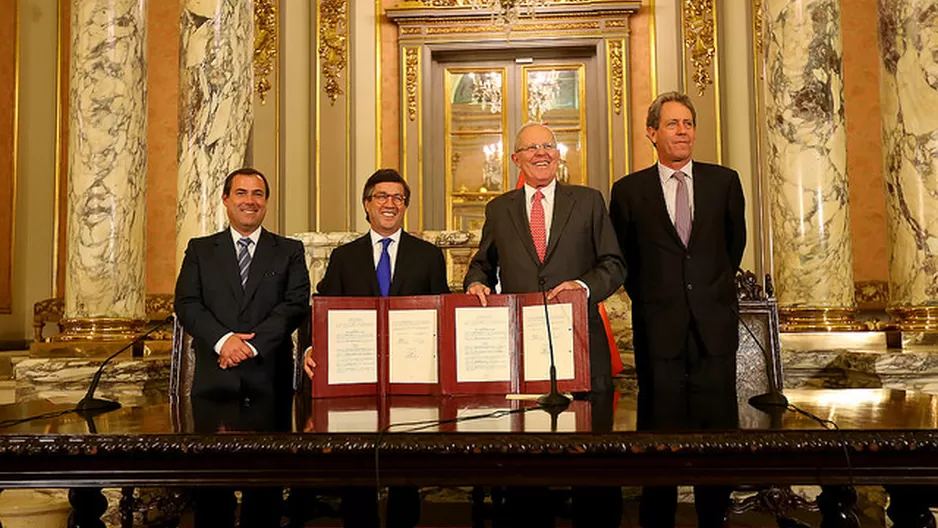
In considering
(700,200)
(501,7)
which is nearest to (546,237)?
(700,200)

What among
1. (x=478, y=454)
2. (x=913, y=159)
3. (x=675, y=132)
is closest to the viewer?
(x=478, y=454)

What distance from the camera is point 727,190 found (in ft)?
9.20

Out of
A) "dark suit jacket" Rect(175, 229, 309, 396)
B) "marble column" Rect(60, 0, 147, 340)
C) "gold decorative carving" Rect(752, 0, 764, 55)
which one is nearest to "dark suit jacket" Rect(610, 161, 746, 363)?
"dark suit jacket" Rect(175, 229, 309, 396)

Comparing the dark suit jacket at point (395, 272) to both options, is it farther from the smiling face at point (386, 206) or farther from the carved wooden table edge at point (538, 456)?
the carved wooden table edge at point (538, 456)

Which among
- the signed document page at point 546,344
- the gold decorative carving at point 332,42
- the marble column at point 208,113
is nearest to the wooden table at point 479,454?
the signed document page at point 546,344

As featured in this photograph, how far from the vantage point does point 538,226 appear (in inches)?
105

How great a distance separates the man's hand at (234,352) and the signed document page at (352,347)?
0.61 meters

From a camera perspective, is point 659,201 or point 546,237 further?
point 659,201

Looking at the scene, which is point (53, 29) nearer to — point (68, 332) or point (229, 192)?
point (68, 332)

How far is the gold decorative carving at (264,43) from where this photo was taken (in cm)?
709

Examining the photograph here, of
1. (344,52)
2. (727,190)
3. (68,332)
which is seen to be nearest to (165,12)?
(344,52)

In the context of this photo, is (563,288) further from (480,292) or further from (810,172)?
(810,172)

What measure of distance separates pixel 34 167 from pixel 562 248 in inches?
218

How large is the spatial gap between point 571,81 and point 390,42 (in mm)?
1785
